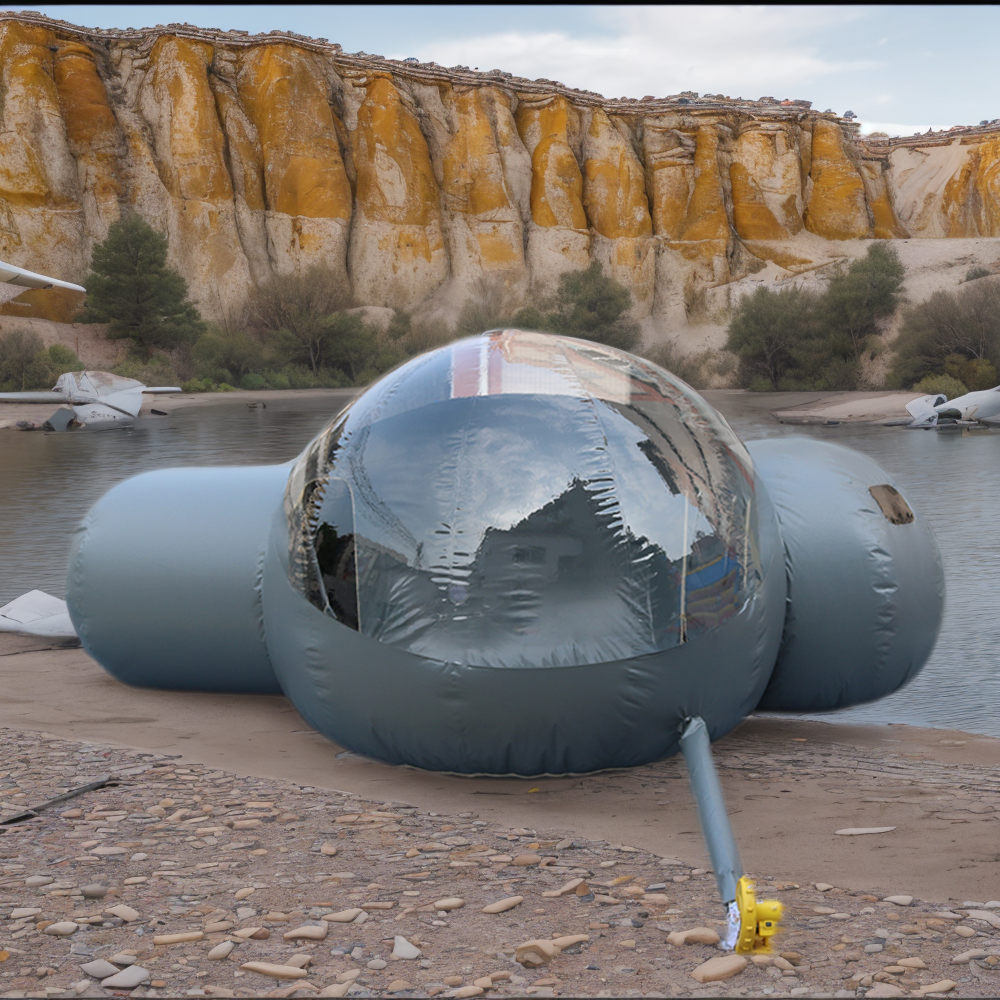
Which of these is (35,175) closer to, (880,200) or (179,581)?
(880,200)

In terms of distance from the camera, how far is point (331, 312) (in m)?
53.1

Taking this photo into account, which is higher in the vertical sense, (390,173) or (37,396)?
(390,173)

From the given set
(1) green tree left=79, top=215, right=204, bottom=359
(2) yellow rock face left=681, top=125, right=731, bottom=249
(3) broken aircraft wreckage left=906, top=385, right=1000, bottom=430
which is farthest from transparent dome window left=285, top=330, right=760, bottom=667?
(2) yellow rock face left=681, top=125, right=731, bottom=249

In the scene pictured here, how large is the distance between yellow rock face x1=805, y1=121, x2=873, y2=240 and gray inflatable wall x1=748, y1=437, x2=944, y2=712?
6406 cm

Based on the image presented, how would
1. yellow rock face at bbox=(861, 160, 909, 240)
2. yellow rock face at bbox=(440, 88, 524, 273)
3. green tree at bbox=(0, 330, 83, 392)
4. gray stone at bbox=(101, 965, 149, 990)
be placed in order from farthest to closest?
1. yellow rock face at bbox=(861, 160, 909, 240)
2. yellow rock face at bbox=(440, 88, 524, 273)
3. green tree at bbox=(0, 330, 83, 392)
4. gray stone at bbox=(101, 965, 149, 990)

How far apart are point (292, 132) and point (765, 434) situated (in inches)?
1511

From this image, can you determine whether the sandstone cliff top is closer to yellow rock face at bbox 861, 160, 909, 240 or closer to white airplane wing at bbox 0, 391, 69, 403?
yellow rock face at bbox 861, 160, 909, 240

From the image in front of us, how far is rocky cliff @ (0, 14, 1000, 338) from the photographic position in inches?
2053

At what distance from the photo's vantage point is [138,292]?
4856 cm

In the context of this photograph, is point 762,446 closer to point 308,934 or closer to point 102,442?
point 308,934

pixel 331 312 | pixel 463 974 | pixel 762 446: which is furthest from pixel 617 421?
pixel 331 312

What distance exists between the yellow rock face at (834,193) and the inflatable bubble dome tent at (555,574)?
6448cm

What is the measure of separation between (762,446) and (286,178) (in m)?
53.3

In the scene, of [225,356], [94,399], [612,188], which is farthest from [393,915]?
[612,188]
